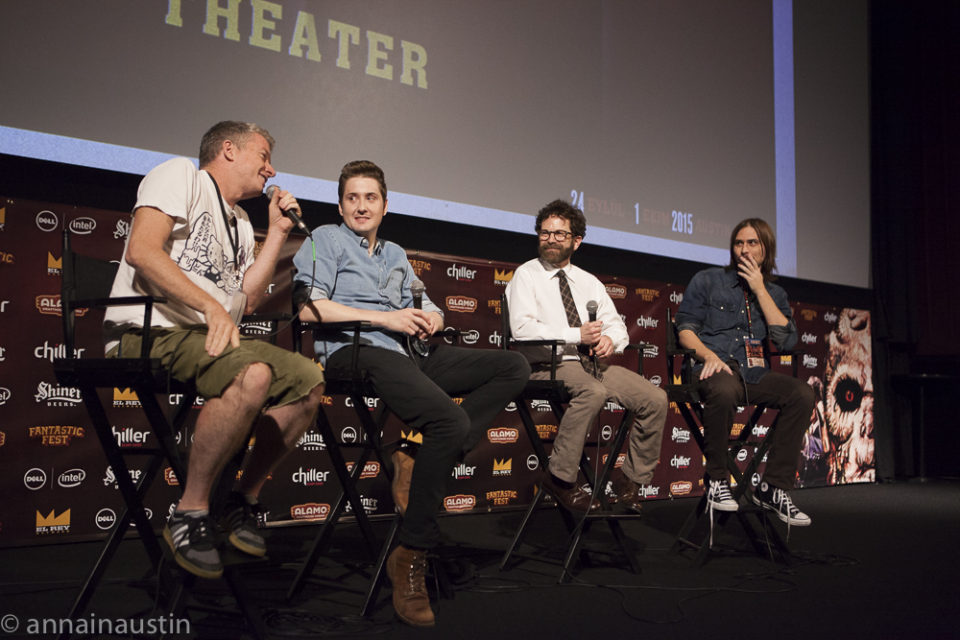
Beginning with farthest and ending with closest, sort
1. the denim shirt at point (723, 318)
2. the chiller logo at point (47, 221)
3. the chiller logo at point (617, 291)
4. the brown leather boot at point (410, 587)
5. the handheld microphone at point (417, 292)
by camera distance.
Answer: the chiller logo at point (617, 291) < the denim shirt at point (723, 318) < the chiller logo at point (47, 221) < the handheld microphone at point (417, 292) < the brown leather boot at point (410, 587)

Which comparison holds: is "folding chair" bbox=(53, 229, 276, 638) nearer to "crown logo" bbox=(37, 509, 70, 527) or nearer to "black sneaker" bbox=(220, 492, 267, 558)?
"black sneaker" bbox=(220, 492, 267, 558)

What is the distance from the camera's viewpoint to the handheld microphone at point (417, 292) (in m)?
2.54

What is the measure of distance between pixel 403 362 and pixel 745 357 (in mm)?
1893

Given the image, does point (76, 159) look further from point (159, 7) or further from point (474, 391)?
point (474, 391)

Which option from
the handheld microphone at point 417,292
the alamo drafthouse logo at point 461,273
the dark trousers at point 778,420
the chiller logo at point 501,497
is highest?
the alamo drafthouse logo at point 461,273

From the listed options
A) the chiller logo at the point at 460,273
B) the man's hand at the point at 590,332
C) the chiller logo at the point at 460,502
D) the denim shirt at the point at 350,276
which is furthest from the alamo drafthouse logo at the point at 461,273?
the denim shirt at the point at 350,276

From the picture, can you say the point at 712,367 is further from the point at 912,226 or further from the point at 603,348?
the point at 912,226

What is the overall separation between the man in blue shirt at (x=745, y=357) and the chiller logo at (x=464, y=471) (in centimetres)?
150

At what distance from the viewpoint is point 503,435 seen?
440 centimetres

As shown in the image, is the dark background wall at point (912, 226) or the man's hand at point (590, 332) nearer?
the man's hand at point (590, 332)

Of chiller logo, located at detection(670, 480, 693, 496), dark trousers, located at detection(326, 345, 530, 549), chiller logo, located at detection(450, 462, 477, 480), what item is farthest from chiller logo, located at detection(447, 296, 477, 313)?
chiller logo, located at detection(670, 480, 693, 496)

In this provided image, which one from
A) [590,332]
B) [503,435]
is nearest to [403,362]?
[590,332]

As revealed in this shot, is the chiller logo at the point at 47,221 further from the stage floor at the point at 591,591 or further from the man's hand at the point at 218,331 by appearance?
the man's hand at the point at 218,331

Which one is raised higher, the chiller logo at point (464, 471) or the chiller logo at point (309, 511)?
the chiller logo at point (464, 471)
